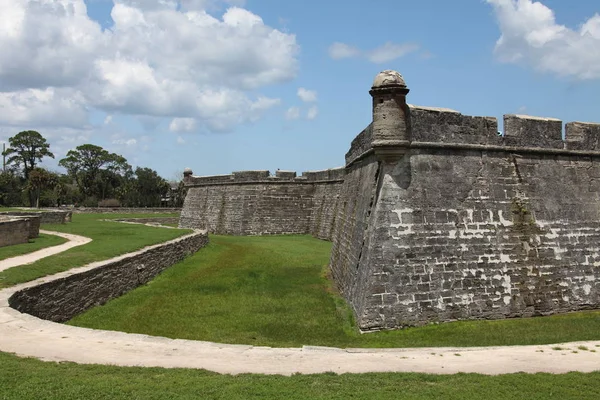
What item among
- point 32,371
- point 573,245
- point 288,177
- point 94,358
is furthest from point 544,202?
point 288,177

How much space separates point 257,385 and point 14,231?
14429mm

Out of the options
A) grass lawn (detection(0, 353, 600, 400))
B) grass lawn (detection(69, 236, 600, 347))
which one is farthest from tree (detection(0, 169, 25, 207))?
grass lawn (detection(0, 353, 600, 400))

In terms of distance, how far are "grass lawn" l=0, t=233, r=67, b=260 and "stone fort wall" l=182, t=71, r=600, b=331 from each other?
9932mm

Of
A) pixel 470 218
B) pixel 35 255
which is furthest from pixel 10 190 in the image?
pixel 470 218

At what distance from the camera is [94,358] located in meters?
6.27

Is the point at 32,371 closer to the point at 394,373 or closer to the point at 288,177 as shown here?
the point at 394,373

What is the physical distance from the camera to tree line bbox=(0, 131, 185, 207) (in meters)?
59.7

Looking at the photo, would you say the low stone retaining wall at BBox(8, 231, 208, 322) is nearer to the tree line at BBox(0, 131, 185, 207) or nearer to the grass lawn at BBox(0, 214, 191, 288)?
the grass lawn at BBox(0, 214, 191, 288)

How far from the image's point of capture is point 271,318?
10180 millimetres

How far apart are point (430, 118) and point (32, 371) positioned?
8367mm

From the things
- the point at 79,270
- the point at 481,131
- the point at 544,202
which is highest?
the point at 481,131

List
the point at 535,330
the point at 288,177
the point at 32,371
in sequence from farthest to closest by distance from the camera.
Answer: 1. the point at 288,177
2. the point at 535,330
3. the point at 32,371

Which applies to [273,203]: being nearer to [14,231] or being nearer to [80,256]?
[14,231]

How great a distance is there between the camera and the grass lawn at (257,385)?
4.81 metres
